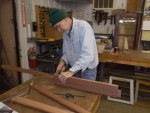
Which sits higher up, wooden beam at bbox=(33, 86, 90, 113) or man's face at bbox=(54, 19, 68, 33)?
man's face at bbox=(54, 19, 68, 33)

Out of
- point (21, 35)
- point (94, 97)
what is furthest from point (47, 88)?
point (21, 35)

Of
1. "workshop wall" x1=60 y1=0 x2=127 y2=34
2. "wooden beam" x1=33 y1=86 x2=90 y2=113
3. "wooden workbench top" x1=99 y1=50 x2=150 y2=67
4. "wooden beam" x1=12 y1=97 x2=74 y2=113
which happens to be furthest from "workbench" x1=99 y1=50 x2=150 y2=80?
"wooden beam" x1=12 y1=97 x2=74 y2=113

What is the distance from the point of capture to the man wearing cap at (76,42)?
1.42 metres

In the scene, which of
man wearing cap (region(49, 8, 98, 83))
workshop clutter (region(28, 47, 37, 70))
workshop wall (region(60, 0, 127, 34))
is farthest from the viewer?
workshop wall (region(60, 0, 127, 34))

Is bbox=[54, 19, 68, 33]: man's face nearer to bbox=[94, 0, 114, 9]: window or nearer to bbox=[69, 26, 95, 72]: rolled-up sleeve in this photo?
bbox=[69, 26, 95, 72]: rolled-up sleeve

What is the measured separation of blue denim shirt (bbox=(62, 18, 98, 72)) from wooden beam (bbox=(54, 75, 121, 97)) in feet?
0.33

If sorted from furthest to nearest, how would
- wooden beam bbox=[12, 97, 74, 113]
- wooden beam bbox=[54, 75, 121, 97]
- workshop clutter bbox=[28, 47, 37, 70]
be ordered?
workshop clutter bbox=[28, 47, 37, 70] < wooden beam bbox=[54, 75, 121, 97] < wooden beam bbox=[12, 97, 74, 113]

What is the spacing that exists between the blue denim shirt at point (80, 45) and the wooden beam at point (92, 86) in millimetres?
102

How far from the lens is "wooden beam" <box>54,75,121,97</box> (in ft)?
4.23

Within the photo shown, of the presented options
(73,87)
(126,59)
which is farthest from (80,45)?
(126,59)

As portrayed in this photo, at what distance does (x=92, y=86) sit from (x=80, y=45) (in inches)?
14.9

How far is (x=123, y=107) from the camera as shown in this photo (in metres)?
2.75

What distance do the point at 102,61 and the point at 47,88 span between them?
150 cm

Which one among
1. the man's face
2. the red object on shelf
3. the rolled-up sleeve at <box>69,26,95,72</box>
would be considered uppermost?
the man's face
